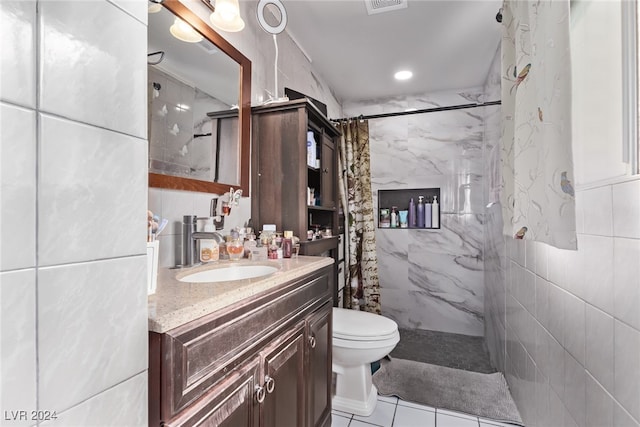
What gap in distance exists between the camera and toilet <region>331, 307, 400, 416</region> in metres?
1.67

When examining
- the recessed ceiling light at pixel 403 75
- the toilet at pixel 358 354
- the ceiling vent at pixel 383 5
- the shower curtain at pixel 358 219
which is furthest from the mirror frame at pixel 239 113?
the recessed ceiling light at pixel 403 75

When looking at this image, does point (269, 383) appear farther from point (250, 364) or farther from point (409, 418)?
point (409, 418)

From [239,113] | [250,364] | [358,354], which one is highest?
[239,113]

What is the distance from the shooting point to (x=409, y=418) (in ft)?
5.66

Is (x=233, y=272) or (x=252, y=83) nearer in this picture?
(x=233, y=272)

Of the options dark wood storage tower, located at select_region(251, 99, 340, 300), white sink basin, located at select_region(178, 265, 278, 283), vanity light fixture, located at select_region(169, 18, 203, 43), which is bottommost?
white sink basin, located at select_region(178, 265, 278, 283)

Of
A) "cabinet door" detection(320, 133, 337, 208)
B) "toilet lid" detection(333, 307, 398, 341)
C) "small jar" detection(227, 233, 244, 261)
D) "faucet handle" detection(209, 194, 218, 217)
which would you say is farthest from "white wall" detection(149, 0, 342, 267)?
"toilet lid" detection(333, 307, 398, 341)

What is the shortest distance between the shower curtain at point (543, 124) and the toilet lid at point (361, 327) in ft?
2.78

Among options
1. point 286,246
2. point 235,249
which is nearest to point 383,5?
point 286,246

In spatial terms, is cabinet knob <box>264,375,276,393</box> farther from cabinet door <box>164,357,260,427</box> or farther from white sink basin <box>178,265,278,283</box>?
white sink basin <box>178,265,278,283</box>

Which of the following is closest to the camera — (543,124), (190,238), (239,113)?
(543,124)

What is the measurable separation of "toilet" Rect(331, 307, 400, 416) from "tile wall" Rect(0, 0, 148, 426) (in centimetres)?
125

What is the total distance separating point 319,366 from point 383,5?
2021mm

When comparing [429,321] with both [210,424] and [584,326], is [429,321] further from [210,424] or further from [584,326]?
[210,424]
